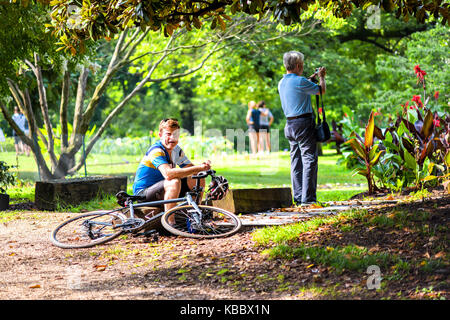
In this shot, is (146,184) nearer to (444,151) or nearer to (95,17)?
(95,17)

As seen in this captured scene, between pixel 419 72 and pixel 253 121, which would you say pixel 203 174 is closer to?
pixel 419 72

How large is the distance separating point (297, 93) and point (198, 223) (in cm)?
228

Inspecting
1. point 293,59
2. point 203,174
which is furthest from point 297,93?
point 203,174

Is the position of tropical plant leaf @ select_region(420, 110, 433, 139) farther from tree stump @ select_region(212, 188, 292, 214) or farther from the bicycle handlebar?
the bicycle handlebar

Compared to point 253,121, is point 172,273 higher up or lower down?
lower down

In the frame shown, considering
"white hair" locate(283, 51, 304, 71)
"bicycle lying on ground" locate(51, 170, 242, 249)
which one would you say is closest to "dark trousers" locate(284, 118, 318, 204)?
"white hair" locate(283, 51, 304, 71)

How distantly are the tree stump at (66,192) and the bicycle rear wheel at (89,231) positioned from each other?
93.5 inches

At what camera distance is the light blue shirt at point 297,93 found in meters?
7.50

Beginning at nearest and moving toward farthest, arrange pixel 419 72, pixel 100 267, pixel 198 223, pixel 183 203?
1. pixel 100 267
2. pixel 198 223
3. pixel 183 203
4. pixel 419 72

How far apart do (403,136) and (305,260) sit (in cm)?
425

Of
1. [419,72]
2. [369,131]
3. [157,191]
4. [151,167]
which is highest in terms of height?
[419,72]

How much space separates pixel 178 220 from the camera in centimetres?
665

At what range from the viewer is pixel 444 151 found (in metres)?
8.13

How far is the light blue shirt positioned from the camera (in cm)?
750
